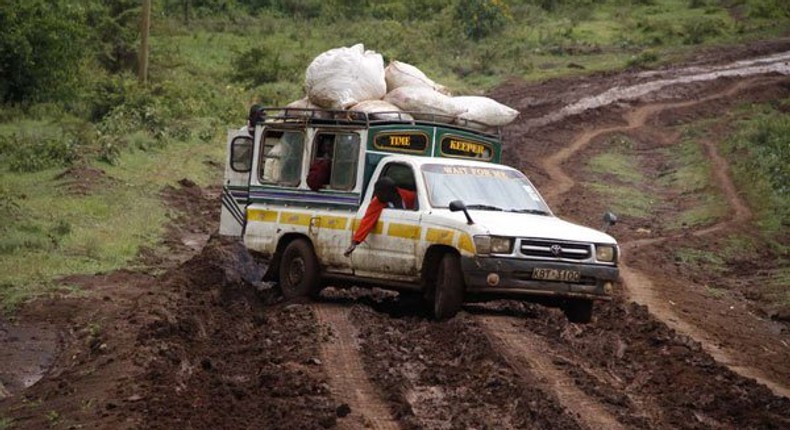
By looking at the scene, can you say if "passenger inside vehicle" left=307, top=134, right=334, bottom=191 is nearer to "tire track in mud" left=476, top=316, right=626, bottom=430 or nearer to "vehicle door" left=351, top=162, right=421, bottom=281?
"vehicle door" left=351, top=162, right=421, bottom=281

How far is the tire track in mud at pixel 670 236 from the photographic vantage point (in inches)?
528

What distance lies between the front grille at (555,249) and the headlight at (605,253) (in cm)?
13

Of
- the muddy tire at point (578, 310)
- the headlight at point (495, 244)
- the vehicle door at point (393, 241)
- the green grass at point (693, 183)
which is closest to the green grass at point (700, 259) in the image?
the green grass at point (693, 183)

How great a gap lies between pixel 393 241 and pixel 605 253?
2.31m

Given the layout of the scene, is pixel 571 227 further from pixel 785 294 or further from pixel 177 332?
pixel 785 294

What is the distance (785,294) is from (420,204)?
6.67 meters

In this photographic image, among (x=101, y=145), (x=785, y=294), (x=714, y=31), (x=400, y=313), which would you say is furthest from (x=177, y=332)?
(x=714, y=31)

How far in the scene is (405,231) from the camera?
46.1 feet

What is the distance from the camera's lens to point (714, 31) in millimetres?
50969

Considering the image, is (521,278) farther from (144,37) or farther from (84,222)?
(144,37)

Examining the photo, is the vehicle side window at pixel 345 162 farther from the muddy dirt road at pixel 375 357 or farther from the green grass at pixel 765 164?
the green grass at pixel 765 164

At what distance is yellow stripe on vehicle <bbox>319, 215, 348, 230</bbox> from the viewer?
15.1 metres

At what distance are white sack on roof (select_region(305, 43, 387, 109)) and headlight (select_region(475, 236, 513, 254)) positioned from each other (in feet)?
14.7

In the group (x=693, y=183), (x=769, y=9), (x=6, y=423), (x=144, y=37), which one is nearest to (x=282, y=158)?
(x=6, y=423)
